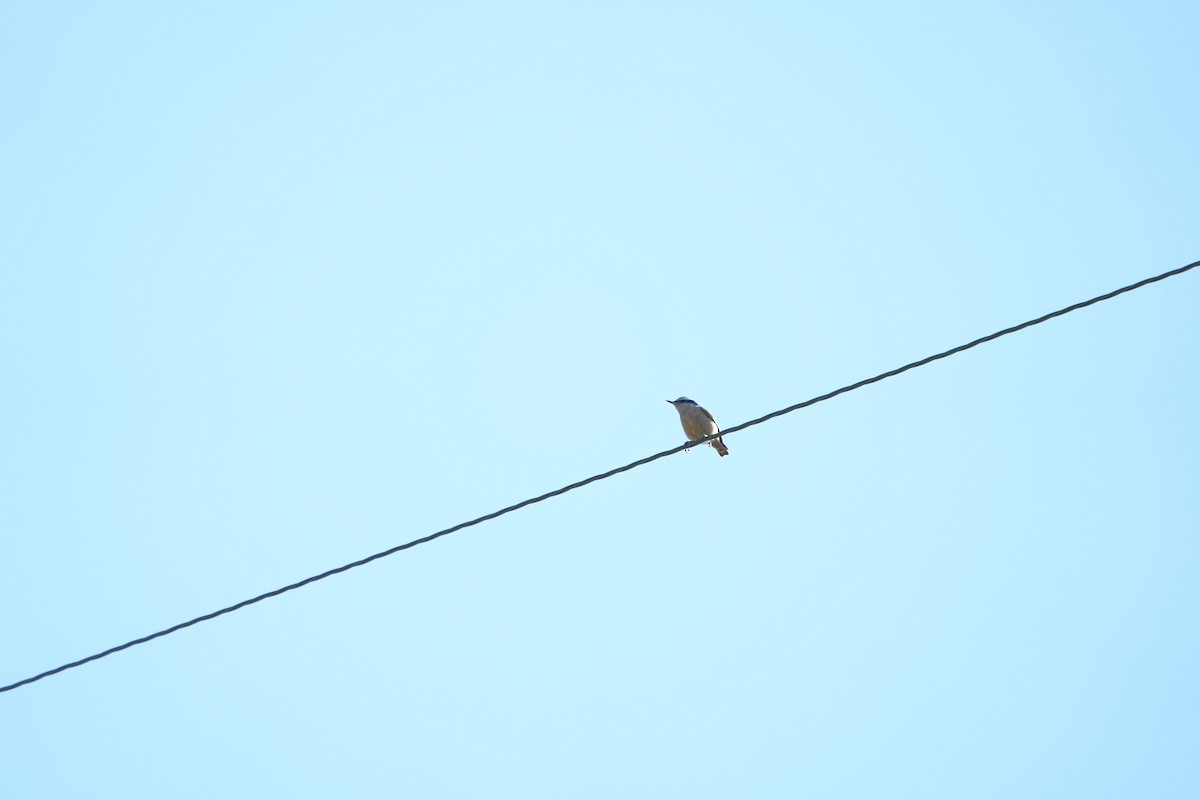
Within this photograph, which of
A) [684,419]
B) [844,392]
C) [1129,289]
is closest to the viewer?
[1129,289]

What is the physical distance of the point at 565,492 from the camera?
21.3 feet

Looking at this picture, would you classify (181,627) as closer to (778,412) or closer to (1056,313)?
(778,412)

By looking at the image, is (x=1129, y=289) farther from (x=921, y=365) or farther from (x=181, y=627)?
(x=181, y=627)

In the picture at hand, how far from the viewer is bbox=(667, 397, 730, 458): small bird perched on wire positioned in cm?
1470

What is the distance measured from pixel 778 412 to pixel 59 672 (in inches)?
144

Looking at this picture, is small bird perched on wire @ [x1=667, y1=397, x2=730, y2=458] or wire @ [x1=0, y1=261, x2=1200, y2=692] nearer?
wire @ [x1=0, y1=261, x2=1200, y2=692]

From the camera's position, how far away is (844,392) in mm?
6445

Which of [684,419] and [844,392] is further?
[684,419]

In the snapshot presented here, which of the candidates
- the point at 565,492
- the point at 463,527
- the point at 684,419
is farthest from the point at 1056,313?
the point at 684,419

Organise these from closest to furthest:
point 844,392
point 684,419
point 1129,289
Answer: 1. point 1129,289
2. point 844,392
3. point 684,419

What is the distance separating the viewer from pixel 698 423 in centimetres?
1472

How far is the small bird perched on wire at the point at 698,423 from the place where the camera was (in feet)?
48.2

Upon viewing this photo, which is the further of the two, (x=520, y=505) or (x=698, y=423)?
(x=698, y=423)

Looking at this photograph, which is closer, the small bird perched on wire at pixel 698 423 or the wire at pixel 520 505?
the wire at pixel 520 505
